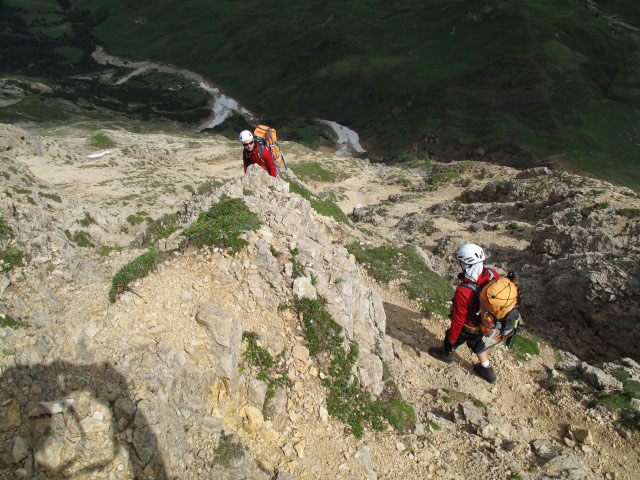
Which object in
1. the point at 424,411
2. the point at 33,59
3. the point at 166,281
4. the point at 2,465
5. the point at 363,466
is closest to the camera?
the point at 2,465

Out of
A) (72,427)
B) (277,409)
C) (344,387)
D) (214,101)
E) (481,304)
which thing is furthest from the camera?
(214,101)

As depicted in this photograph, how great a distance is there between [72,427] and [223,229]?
563 cm

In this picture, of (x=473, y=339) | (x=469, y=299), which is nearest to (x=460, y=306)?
(x=469, y=299)

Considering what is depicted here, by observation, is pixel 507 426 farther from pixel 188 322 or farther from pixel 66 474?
pixel 66 474

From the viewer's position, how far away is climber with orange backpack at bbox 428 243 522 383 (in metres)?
9.08

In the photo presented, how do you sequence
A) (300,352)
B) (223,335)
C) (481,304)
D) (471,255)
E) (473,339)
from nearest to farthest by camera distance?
(223,335) < (300,352) < (481,304) < (471,255) < (473,339)

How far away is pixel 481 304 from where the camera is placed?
369 inches

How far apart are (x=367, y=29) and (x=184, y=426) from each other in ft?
494

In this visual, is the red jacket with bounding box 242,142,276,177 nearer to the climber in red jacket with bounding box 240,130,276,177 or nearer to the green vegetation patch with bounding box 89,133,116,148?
the climber in red jacket with bounding box 240,130,276,177

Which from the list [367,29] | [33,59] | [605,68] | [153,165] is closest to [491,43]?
[605,68]

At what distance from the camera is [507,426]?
959cm

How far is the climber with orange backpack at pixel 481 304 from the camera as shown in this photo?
9078mm

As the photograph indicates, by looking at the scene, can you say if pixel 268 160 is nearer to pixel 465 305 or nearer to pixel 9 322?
pixel 465 305

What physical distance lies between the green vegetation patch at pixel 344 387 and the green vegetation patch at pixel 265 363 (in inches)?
35.3
